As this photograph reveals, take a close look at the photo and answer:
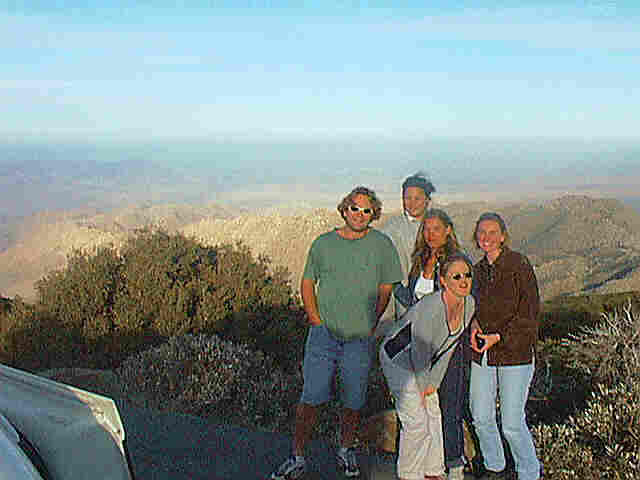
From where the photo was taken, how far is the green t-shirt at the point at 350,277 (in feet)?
16.5

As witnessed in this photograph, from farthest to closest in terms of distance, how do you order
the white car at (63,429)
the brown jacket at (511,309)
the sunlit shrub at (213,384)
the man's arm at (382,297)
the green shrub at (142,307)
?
the green shrub at (142,307) < the sunlit shrub at (213,384) < the man's arm at (382,297) < the brown jacket at (511,309) < the white car at (63,429)

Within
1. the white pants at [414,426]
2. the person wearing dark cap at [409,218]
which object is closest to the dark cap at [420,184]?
the person wearing dark cap at [409,218]

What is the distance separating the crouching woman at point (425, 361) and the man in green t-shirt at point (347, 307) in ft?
1.52

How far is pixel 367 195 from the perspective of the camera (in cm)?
513

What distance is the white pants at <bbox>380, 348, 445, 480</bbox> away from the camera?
4.56 meters

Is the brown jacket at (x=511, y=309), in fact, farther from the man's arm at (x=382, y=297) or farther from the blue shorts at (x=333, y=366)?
the blue shorts at (x=333, y=366)

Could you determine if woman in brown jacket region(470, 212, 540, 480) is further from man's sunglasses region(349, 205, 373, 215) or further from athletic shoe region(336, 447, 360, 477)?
athletic shoe region(336, 447, 360, 477)

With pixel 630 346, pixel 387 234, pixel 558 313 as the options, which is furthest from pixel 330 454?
pixel 558 313

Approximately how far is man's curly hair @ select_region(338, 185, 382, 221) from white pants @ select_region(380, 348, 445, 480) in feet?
3.42

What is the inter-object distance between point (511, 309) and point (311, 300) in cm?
138

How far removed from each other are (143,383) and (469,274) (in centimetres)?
464

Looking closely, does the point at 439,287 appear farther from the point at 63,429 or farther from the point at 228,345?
the point at 228,345

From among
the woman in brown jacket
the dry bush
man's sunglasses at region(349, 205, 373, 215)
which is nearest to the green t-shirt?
man's sunglasses at region(349, 205, 373, 215)

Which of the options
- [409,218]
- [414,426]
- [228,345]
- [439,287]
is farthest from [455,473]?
[228,345]
